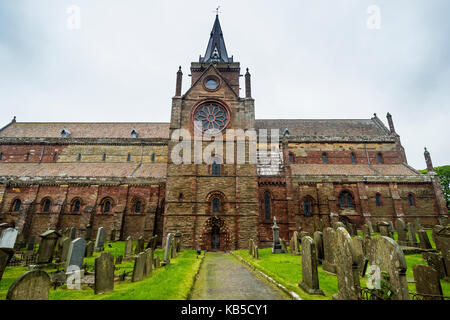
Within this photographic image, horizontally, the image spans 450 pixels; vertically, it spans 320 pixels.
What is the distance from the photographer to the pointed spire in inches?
1086

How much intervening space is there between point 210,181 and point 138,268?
11399 mm

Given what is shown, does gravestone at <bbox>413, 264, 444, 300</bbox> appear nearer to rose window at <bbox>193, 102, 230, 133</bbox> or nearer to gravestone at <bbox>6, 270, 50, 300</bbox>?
gravestone at <bbox>6, 270, 50, 300</bbox>

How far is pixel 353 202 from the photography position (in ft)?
74.1

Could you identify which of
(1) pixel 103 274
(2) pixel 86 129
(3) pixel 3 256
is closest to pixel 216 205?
(1) pixel 103 274

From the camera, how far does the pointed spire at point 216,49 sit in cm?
2759

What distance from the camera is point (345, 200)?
22781 millimetres

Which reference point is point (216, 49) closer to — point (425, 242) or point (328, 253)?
point (328, 253)

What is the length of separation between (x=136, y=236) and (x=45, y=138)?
18546 millimetres

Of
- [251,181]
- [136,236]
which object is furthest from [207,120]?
[136,236]

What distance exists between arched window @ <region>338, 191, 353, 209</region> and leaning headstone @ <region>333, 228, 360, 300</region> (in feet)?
63.2

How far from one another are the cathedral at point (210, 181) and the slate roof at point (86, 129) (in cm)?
34

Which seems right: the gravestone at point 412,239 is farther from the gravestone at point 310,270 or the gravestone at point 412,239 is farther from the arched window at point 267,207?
the gravestone at point 310,270

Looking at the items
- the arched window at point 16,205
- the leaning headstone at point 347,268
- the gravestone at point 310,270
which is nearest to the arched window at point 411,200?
the gravestone at point 310,270
